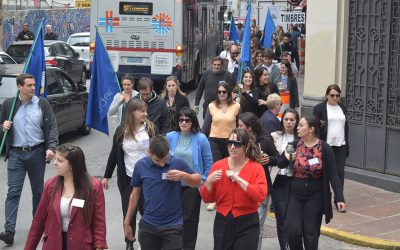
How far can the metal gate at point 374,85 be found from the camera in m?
13.0

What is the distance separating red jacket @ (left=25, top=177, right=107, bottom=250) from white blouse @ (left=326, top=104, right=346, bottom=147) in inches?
209

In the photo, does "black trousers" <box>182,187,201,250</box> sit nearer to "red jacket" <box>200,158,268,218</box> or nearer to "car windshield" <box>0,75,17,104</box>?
"red jacket" <box>200,158,268,218</box>

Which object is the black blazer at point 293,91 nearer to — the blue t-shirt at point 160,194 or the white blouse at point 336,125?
the white blouse at point 336,125

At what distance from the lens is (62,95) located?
16.9 metres

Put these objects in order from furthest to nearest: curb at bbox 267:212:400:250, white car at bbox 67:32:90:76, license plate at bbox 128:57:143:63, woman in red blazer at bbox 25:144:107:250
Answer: white car at bbox 67:32:90:76 → license plate at bbox 128:57:143:63 → curb at bbox 267:212:400:250 → woman in red blazer at bbox 25:144:107:250

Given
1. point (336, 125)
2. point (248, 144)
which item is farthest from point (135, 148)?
point (336, 125)

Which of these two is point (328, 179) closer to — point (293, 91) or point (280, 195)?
point (280, 195)

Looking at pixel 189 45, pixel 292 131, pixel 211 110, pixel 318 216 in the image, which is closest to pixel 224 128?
pixel 211 110

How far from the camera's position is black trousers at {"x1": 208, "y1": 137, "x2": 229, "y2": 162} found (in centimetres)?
1149

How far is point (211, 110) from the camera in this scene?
11469 millimetres

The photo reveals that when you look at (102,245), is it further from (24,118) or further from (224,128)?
(224,128)

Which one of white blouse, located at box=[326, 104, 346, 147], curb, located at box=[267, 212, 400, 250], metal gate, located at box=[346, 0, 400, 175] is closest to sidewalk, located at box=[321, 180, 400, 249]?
curb, located at box=[267, 212, 400, 250]

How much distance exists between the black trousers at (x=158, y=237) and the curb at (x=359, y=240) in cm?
338

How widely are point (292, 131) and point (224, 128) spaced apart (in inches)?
86.4
